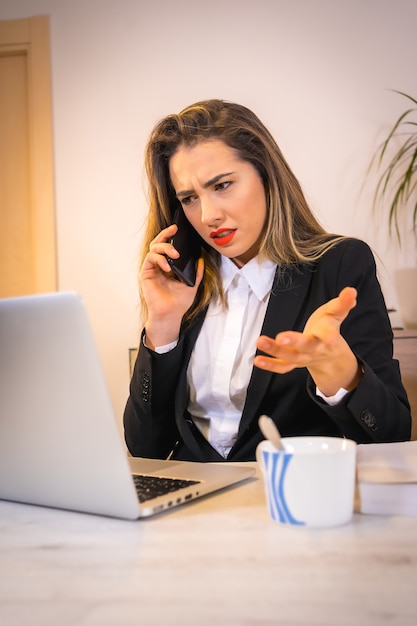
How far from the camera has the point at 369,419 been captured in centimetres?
118

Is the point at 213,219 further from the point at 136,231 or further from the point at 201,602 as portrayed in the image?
the point at 136,231

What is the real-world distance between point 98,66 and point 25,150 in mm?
514

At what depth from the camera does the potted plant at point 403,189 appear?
9.68 feet

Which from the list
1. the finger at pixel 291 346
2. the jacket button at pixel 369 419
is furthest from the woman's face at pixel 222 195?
the finger at pixel 291 346

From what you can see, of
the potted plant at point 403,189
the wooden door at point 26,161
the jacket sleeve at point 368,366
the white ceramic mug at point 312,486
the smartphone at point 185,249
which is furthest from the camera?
the wooden door at point 26,161

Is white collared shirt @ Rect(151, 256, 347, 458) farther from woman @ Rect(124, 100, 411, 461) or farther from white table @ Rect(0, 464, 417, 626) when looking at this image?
white table @ Rect(0, 464, 417, 626)

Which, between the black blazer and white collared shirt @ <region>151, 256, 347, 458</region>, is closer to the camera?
the black blazer

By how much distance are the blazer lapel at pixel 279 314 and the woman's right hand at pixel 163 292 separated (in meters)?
0.21

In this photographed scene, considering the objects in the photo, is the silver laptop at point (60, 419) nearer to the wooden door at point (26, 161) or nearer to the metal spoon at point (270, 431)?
the metal spoon at point (270, 431)

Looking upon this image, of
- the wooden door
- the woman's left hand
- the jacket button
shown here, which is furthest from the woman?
the wooden door

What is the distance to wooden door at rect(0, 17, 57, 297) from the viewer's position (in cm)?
333

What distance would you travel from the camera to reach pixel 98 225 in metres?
3.30

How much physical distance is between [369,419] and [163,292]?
0.62m

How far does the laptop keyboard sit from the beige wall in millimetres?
2201
